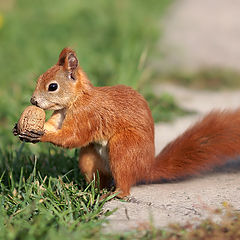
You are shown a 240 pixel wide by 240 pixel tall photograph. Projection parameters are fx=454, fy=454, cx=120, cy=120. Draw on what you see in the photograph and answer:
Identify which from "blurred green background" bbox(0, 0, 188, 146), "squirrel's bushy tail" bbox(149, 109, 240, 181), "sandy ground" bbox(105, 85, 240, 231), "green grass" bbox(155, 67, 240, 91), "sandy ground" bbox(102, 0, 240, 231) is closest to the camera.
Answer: "sandy ground" bbox(105, 85, 240, 231)

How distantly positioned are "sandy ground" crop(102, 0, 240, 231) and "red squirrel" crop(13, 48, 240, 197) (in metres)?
0.17

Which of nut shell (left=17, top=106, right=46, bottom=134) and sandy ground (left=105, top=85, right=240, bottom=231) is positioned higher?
nut shell (left=17, top=106, right=46, bottom=134)

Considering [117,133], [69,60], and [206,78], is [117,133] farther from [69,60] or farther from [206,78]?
[206,78]

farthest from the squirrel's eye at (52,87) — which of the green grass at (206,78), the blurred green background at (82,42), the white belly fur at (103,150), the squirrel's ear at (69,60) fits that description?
the green grass at (206,78)

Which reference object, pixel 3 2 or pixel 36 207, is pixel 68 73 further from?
pixel 3 2

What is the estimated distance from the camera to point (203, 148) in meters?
3.04

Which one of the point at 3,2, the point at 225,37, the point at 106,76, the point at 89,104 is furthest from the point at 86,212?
the point at 3,2

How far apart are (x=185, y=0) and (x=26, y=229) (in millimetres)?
9707

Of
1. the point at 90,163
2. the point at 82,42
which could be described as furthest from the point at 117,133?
the point at 82,42

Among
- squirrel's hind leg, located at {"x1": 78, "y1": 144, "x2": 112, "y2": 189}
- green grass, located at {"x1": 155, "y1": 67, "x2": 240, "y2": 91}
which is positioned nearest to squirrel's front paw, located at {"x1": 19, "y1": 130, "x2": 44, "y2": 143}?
squirrel's hind leg, located at {"x1": 78, "y1": 144, "x2": 112, "y2": 189}

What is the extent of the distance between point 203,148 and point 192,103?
228cm

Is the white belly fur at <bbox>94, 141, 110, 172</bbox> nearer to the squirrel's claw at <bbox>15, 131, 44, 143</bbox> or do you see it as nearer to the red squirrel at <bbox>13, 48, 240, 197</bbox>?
the red squirrel at <bbox>13, 48, 240, 197</bbox>

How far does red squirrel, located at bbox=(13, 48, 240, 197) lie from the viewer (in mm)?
2869

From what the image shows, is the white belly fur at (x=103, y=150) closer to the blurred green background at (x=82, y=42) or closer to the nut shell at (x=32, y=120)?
the nut shell at (x=32, y=120)
